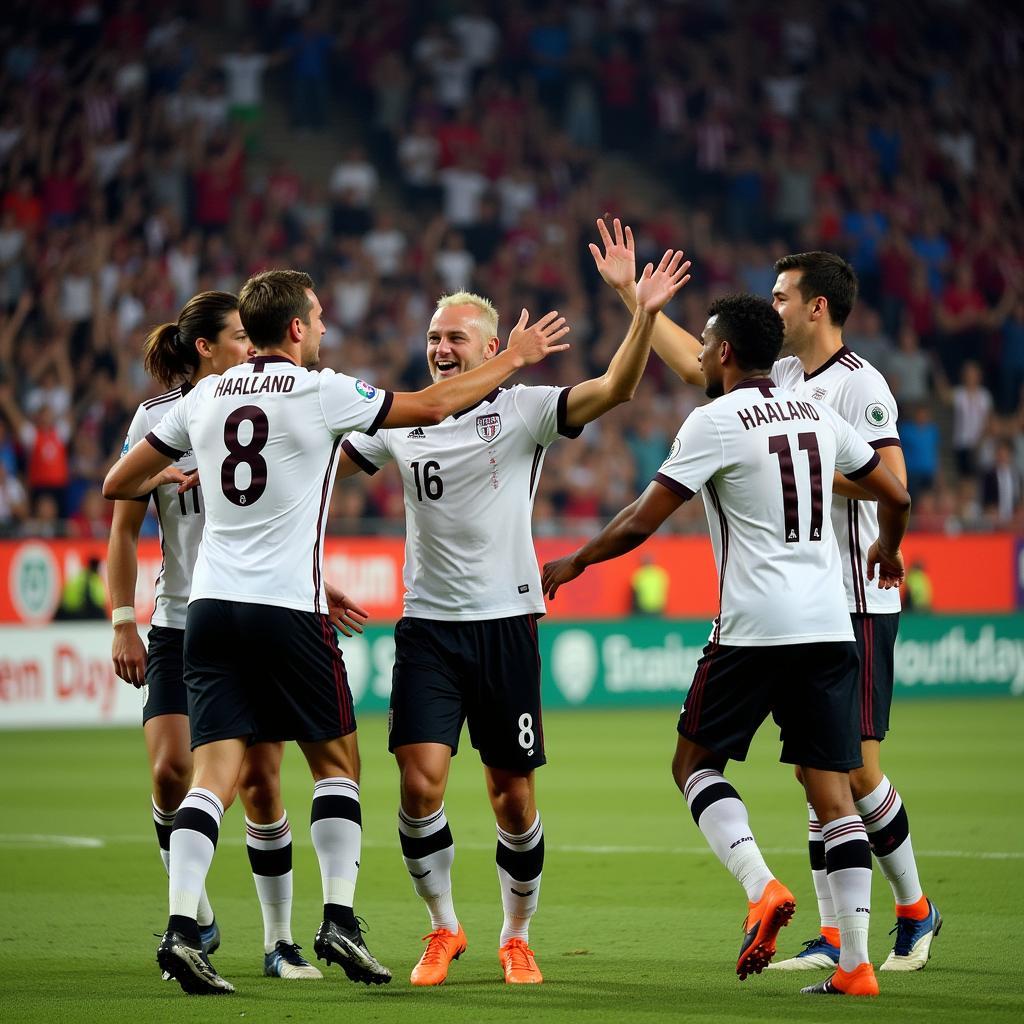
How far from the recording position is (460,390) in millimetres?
6270

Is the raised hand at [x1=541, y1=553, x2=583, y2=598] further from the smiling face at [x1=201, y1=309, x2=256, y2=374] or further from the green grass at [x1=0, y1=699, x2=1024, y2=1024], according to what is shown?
the smiling face at [x1=201, y1=309, x2=256, y2=374]

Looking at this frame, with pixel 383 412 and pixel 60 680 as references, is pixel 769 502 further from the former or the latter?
pixel 60 680

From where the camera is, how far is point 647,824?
11.2 meters

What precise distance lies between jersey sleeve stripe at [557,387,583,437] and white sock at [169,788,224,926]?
182 centimetres

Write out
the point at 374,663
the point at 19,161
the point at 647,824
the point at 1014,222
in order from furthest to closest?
the point at 1014,222 < the point at 19,161 < the point at 374,663 < the point at 647,824

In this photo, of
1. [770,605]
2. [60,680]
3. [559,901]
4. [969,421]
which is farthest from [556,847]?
[969,421]

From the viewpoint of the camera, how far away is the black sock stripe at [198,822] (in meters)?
6.00

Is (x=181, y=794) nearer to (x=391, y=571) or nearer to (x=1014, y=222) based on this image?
(x=391, y=571)

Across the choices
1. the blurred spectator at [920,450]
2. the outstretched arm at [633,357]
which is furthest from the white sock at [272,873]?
the blurred spectator at [920,450]

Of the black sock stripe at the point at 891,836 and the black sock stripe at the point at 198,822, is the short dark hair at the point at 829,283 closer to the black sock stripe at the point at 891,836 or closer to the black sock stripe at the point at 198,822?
the black sock stripe at the point at 891,836

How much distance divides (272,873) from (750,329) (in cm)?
259

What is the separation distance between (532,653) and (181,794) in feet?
5.04

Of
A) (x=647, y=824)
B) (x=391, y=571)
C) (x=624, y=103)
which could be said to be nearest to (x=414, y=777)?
(x=647, y=824)

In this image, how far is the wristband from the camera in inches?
277
